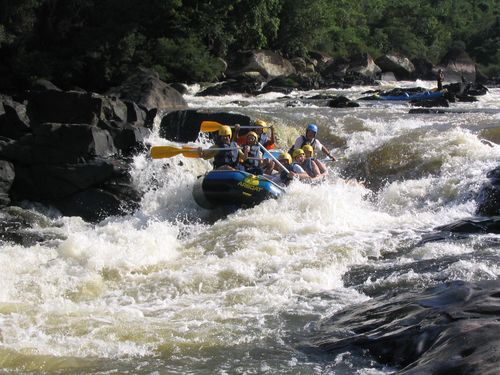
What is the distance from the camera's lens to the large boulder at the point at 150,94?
17.7m

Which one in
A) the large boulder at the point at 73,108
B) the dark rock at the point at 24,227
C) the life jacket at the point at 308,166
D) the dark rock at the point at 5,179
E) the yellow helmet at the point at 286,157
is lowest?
the dark rock at the point at 24,227

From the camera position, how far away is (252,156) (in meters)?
10.9

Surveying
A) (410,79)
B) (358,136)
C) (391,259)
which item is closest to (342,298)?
(391,259)

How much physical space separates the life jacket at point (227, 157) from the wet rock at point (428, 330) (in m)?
5.39

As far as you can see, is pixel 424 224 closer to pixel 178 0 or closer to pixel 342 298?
pixel 342 298

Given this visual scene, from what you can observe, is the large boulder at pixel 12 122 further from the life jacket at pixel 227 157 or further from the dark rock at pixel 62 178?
the life jacket at pixel 227 157

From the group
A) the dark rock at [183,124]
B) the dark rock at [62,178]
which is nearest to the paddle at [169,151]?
the dark rock at [62,178]

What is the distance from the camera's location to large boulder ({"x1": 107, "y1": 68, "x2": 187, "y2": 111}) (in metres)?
17.7

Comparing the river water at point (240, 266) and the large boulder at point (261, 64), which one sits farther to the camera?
the large boulder at point (261, 64)

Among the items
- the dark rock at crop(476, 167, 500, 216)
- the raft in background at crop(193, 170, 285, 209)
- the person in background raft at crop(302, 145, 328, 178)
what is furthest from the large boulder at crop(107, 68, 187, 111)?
the dark rock at crop(476, 167, 500, 216)

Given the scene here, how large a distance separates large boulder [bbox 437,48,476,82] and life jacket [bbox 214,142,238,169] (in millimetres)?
30930

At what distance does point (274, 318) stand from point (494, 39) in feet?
160

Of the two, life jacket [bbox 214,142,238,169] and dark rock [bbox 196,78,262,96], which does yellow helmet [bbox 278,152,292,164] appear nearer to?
life jacket [bbox 214,142,238,169]

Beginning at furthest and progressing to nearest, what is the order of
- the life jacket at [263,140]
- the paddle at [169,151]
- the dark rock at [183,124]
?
the dark rock at [183,124] → the life jacket at [263,140] → the paddle at [169,151]
